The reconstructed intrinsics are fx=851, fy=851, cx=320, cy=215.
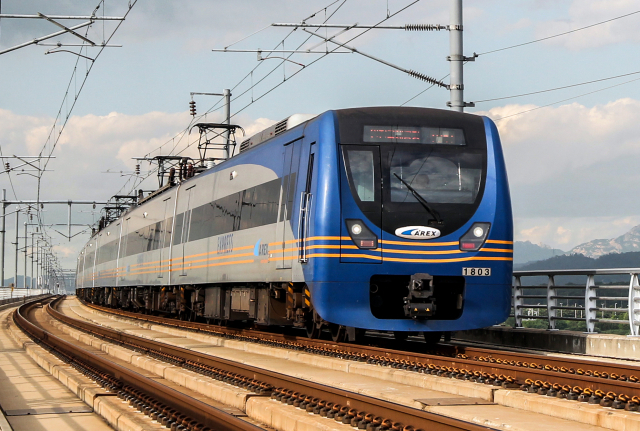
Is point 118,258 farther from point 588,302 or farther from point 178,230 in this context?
point 588,302

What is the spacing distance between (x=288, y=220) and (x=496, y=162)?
3279mm

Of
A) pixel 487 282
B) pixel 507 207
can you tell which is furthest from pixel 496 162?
pixel 487 282

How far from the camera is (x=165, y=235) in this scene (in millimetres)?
23438

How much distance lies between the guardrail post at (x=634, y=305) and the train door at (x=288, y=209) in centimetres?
487

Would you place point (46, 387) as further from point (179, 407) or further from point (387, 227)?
point (387, 227)

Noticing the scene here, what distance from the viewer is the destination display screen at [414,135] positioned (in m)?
Answer: 12.2

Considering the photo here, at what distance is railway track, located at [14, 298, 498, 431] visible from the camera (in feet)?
21.1

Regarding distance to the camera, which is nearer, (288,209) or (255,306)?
(288,209)

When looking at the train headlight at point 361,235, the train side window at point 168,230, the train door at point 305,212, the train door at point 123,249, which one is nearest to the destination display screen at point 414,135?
the train door at point 305,212

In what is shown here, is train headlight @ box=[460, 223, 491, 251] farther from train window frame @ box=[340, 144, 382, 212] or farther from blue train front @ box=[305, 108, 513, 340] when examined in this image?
train window frame @ box=[340, 144, 382, 212]

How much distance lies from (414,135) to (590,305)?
12.9 feet

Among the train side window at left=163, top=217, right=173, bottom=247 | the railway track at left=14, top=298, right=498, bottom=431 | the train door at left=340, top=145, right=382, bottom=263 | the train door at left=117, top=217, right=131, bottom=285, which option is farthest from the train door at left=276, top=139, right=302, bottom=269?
the train door at left=117, top=217, right=131, bottom=285

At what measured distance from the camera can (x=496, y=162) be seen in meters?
12.3

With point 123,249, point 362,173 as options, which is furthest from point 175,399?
point 123,249
